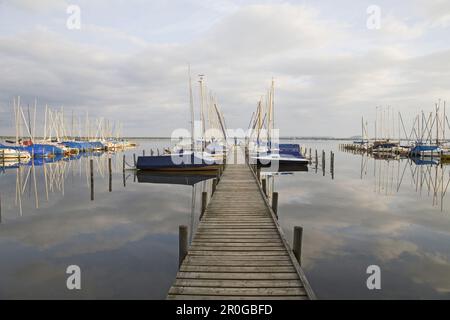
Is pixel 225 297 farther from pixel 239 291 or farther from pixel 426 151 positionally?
pixel 426 151

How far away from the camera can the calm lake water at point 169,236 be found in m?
9.29

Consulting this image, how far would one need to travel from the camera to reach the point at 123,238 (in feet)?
44.8

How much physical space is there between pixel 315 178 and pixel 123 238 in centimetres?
2342

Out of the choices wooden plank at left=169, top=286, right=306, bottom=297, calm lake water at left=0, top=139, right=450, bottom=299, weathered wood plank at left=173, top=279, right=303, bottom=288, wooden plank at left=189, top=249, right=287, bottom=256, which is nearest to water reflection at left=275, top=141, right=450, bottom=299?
calm lake water at left=0, top=139, right=450, bottom=299

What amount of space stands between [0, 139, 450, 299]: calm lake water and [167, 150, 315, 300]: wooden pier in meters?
1.83

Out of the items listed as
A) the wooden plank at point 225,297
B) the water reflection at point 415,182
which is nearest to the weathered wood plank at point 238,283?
the wooden plank at point 225,297

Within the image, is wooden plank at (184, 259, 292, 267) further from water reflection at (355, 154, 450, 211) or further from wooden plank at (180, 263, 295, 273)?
water reflection at (355, 154, 450, 211)

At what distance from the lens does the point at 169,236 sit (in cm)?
1395

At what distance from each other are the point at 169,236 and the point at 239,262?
6.83m

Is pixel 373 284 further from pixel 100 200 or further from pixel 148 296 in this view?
pixel 100 200

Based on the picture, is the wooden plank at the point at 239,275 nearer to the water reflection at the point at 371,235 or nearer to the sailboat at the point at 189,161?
the water reflection at the point at 371,235

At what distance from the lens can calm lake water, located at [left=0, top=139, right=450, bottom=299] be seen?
9.29 metres

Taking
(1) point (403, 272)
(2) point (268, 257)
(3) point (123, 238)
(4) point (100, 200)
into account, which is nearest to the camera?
(2) point (268, 257)
